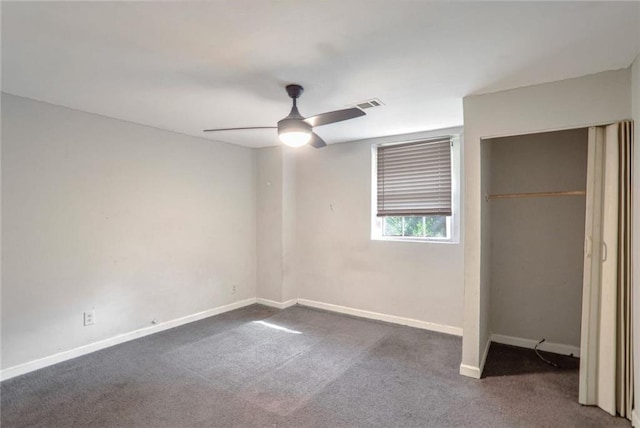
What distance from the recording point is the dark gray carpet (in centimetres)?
219

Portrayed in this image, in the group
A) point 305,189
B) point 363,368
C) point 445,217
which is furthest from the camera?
point 305,189

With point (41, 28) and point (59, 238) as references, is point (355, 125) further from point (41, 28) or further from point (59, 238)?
point (59, 238)

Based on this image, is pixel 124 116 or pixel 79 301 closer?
pixel 79 301

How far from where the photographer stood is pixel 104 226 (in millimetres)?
3359

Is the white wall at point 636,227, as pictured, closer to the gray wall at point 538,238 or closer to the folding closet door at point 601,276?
the folding closet door at point 601,276

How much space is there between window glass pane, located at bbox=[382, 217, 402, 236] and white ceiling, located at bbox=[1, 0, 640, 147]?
1.63 meters

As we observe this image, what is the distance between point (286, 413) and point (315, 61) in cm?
237

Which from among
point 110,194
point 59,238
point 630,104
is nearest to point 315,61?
point 630,104

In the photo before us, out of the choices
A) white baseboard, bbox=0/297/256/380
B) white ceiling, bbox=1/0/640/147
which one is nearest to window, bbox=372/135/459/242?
white ceiling, bbox=1/0/640/147

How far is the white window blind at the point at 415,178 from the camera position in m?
3.84

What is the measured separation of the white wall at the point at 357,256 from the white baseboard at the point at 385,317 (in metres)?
0.05

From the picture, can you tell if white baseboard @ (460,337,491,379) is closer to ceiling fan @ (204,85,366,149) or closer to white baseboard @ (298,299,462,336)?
white baseboard @ (298,299,462,336)

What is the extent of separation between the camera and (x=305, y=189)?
4.93 m

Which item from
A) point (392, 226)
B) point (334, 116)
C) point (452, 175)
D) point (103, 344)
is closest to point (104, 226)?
point (103, 344)
